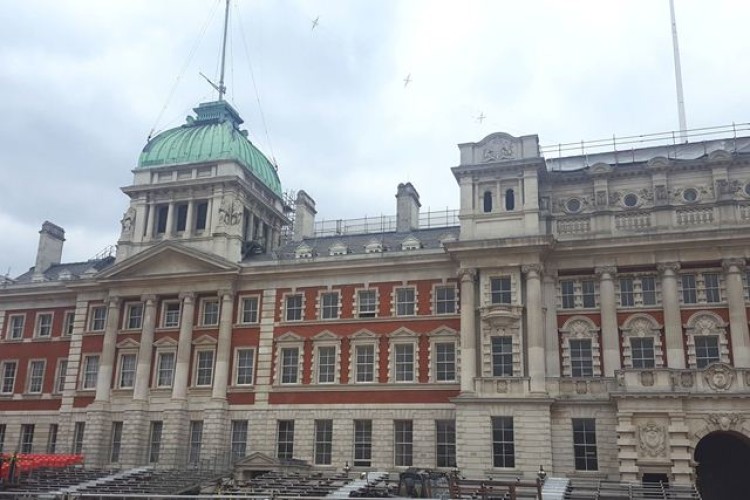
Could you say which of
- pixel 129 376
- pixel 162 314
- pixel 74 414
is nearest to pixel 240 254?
pixel 162 314

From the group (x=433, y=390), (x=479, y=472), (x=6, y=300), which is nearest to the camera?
(x=479, y=472)

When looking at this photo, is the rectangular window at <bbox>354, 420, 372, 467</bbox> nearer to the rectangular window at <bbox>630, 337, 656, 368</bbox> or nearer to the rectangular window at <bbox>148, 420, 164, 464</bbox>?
the rectangular window at <bbox>148, 420, 164, 464</bbox>

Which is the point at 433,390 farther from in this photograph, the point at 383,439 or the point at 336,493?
the point at 336,493

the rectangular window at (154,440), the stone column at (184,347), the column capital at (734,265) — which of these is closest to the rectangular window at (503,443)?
the column capital at (734,265)

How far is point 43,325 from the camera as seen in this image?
186 ft

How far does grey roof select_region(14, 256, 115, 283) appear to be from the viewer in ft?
192

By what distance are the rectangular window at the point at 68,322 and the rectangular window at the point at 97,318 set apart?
2.11 meters

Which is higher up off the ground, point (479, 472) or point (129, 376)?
point (129, 376)

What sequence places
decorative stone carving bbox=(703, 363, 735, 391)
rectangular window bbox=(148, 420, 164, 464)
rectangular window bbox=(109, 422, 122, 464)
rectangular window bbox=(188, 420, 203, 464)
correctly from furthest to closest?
rectangular window bbox=(109, 422, 122, 464) < rectangular window bbox=(148, 420, 164, 464) < rectangular window bbox=(188, 420, 203, 464) < decorative stone carving bbox=(703, 363, 735, 391)

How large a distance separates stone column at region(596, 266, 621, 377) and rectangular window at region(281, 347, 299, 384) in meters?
18.7

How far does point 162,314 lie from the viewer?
52000 mm

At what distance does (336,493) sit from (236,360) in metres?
16.0

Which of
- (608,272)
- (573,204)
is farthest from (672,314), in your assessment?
(573,204)

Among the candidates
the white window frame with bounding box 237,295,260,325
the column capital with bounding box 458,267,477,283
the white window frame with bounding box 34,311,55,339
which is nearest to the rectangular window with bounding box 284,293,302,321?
the white window frame with bounding box 237,295,260,325
